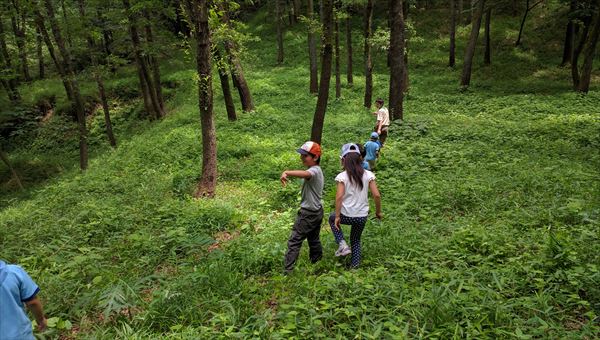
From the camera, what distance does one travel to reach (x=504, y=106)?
1955 centimetres

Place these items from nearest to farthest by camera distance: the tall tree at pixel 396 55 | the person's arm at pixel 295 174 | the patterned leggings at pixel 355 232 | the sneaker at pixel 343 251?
the person's arm at pixel 295 174 → the patterned leggings at pixel 355 232 → the sneaker at pixel 343 251 → the tall tree at pixel 396 55

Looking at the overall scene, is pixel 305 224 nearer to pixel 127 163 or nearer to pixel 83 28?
pixel 127 163

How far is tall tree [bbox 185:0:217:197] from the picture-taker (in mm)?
9406

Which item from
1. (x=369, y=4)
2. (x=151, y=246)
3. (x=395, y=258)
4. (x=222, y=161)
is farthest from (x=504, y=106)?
(x=151, y=246)

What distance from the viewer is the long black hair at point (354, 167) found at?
5754 mm

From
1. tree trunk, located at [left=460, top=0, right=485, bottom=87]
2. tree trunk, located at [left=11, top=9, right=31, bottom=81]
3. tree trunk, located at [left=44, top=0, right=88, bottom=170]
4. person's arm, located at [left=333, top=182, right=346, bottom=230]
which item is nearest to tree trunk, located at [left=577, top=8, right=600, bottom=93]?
tree trunk, located at [left=460, top=0, right=485, bottom=87]

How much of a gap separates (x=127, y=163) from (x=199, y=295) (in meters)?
10.9

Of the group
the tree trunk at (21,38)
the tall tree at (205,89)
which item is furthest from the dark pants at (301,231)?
the tree trunk at (21,38)

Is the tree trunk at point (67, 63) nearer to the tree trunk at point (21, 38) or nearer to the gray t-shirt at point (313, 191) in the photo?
A: the tree trunk at point (21, 38)

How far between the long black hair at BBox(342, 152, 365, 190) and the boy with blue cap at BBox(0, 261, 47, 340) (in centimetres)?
398

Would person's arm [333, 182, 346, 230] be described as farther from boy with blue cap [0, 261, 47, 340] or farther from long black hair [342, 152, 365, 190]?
boy with blue cap [0, 261, 47, 340]

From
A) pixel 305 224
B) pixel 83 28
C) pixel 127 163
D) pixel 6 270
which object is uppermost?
pixel 83 28

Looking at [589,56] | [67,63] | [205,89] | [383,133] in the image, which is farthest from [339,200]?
[589,56]

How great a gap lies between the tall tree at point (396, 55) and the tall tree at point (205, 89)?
7.47 metres
